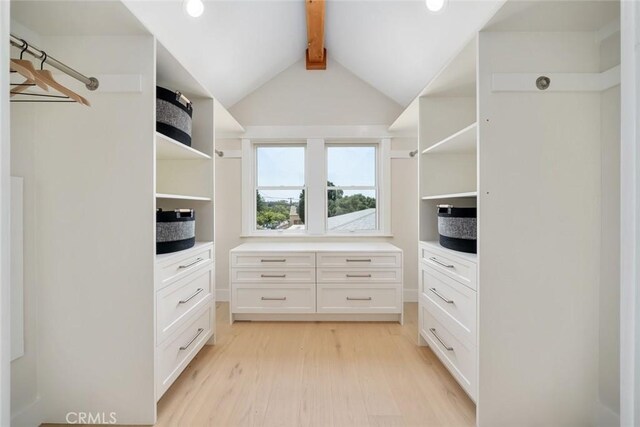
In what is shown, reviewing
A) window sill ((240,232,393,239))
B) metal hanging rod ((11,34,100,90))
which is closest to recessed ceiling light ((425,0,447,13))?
metal hanging rod ((11,34,100,90))

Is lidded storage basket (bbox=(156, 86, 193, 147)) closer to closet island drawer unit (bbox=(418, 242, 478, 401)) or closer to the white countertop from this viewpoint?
the white countertop

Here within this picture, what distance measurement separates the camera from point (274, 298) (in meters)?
2.52

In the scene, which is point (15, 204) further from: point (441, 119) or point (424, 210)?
point (441, 119)

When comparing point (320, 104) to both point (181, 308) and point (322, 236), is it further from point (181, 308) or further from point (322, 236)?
point (181, 308)

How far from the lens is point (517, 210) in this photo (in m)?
1.30

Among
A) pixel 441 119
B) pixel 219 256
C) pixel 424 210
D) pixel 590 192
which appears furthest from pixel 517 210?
pixel 219 256

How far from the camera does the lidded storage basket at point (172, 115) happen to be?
61.5 inches

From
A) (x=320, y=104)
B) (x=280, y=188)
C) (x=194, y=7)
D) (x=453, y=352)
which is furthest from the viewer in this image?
(x=280, y=188)

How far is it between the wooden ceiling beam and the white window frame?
83 centimetres

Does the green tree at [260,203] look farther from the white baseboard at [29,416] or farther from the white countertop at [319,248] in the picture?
the white baseboard at [29,416]

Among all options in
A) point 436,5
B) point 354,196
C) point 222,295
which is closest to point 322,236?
point 354,196

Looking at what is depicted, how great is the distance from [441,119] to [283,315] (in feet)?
7.01

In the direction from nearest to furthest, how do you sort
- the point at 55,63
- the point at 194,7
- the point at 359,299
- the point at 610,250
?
the point at 55,63 → the point at 610,250 → the point at 194,7 → the point at 359,299

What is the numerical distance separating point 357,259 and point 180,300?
1.48 meters
